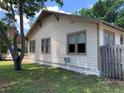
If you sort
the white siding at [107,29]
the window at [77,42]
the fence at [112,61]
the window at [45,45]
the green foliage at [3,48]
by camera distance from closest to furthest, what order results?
Result: 1. the fence at [112,61]
2. the white siding at [107,29]
3. the window at [77,42]
4. the window at [45,45]
5. the green foliage at [3,48]

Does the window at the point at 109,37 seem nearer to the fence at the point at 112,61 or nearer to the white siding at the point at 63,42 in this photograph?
the white siding at the point at 63,42

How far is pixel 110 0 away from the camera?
39938 mm

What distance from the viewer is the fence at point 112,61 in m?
12.0

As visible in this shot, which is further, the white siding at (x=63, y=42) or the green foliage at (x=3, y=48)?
the green foliage at (x=3, y=48)

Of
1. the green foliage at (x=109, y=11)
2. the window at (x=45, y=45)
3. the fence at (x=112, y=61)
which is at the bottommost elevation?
the fence at (x=112, y=61)

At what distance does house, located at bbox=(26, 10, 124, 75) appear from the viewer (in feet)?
45.3

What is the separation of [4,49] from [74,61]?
19.0 m

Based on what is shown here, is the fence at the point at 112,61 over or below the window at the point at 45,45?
below

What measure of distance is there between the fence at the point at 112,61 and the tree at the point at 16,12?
6.01 metres

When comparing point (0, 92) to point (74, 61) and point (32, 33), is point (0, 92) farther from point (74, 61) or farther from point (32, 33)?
point (32, 33)

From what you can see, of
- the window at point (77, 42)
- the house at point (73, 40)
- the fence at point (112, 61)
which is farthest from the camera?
the window at point (77, 42)

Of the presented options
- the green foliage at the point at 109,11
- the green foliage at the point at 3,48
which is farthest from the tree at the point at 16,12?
the green foliage at the point at 109,11

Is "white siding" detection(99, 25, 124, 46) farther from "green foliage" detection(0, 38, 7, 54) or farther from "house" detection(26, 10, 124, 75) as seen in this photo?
"green foliage" detection(0, 38, 7, 54)

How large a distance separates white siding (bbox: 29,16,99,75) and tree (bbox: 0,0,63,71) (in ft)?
6.37
